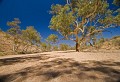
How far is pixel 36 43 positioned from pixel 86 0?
29.9 metres

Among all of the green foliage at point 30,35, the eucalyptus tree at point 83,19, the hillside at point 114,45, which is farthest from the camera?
the green foliage at point 30,35

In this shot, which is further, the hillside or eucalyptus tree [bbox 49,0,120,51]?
the hillside

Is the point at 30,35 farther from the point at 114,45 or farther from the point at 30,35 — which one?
the point at 114,45

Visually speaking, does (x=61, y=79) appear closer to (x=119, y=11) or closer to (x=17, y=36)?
(x=119, y=11)

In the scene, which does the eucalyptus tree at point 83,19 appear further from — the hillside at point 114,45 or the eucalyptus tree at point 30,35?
the eucalyptus tree at point 30,35

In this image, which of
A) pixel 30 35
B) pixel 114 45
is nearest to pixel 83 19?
pixel 114 45

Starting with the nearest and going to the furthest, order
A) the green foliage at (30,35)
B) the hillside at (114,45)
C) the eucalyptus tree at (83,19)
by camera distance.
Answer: the eucalyptus tree at (83,19), the hillside at (114,45), the green foliage at (30,35)

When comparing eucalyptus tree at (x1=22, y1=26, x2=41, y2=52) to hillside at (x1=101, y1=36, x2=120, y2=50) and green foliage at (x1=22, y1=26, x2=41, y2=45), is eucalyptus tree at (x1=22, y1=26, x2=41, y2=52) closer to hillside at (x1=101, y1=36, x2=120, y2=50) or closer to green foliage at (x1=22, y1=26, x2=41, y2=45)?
green foliage at (x1=22, y1=26, x2=41, y2=45)

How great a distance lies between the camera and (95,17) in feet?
70.4

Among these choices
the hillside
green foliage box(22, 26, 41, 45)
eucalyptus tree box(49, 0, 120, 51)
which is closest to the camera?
eucalyptus tree box(49, 0, 120, 51)

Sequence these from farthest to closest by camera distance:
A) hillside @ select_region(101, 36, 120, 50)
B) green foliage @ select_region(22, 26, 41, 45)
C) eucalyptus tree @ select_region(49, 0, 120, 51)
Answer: green foliage @ select_region(22, 26, 41, 45) → hillside @ select_region(101, 36, 120, 50) → eucalyptus tree @ select_region(49, 0, 120, 51)

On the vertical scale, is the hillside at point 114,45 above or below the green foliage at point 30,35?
below

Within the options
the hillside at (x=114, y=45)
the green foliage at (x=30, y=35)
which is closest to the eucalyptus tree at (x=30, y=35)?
the green foliage at (x=30, y=35)

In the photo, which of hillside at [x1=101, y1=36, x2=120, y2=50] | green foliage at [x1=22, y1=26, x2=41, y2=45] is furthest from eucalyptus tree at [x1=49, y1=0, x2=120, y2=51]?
green foliage at [x1=22, y1=26, x2=41, y2=45]
